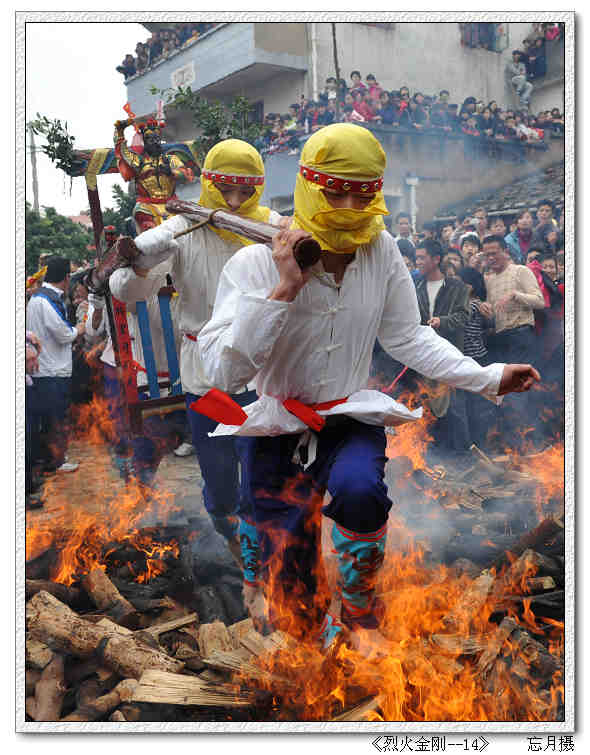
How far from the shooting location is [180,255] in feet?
12.2

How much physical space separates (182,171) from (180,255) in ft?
3.89

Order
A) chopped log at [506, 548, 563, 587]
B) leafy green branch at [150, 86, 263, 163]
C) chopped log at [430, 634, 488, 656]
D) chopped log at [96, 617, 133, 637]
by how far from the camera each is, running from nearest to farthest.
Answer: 1. chopped log at [430, 634, 488, 656]
2. chopped log at [96, 617, 133, 637]
3. chopped log at [506, 548, 563, 587]
4. leafy green branch at [150, 86, 263, 163]

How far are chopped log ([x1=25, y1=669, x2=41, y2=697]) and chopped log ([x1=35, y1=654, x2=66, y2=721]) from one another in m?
0.03

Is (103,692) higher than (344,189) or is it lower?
lower

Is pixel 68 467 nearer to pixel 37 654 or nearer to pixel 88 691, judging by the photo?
pixel 37 654

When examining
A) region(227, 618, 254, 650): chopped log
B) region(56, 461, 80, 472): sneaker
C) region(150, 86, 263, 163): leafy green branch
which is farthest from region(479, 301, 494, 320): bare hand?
region(56, 461, 80, 472): sneaker

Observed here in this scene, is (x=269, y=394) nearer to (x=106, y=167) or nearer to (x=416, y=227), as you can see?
(x=106, y=167)

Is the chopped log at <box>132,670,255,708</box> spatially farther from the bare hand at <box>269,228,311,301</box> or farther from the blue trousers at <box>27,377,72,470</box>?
the blue trousers at <box>27,377,72,470</box>

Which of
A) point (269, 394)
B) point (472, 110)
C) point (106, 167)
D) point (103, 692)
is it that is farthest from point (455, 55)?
point (103, 692)

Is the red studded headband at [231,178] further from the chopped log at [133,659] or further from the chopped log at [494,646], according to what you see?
the chopped log at [494,646]

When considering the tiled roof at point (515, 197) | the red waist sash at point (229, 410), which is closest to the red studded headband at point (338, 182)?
the red waist sash at point (229, 410)

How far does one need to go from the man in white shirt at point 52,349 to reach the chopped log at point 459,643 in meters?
3.62

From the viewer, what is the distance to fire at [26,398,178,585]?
3.87m

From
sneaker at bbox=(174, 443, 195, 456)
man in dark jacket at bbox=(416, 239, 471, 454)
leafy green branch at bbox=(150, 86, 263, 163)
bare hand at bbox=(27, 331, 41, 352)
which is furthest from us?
sneaker at bbox=(174, 443, 195, 456)
